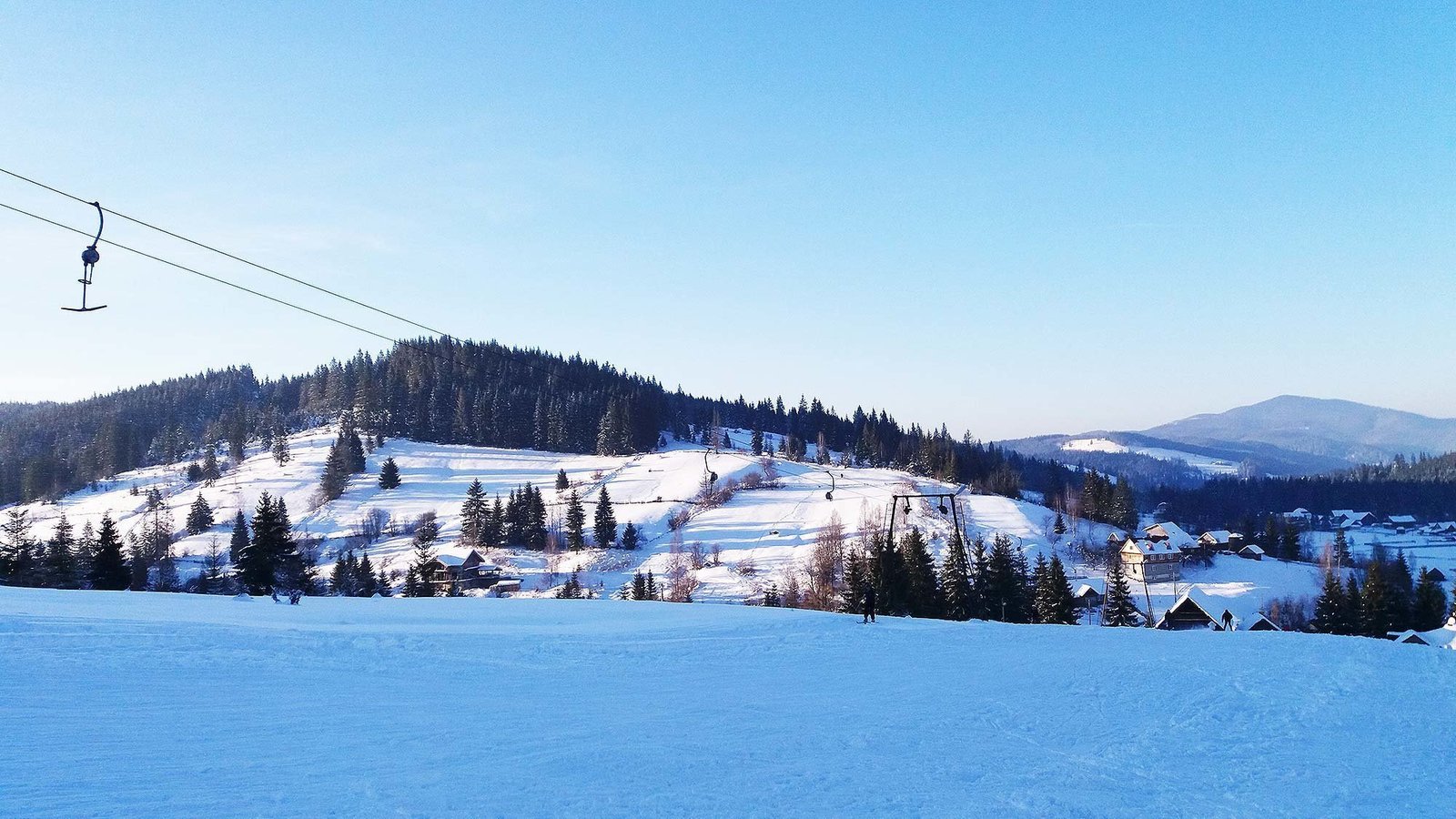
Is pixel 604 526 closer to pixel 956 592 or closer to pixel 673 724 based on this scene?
pixel 956 592

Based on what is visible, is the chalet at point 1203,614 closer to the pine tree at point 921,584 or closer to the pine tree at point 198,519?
the pine tree at point 921,584

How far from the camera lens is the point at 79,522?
334 feet

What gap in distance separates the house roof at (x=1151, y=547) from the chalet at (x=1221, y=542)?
10674mm

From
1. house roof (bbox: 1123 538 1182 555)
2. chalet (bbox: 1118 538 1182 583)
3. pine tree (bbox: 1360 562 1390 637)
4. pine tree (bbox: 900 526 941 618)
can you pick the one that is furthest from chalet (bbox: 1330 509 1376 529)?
pine tree (bbox: 900 526 941 618)

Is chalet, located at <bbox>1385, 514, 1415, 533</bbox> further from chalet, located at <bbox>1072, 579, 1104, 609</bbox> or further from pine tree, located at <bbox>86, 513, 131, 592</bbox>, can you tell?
pine tree, located at <bbox>86, 513, 131, 592</bbox>

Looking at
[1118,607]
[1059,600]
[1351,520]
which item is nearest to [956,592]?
[1059,600]

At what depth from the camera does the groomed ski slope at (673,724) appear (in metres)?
8.03

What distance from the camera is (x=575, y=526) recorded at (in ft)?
280

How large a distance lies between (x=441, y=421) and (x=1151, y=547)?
11625 cm

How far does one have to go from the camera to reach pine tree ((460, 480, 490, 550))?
86725 mm

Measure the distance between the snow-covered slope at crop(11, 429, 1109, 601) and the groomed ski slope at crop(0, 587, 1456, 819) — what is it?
1793 inches

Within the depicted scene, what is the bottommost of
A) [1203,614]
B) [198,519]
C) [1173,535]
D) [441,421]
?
[1203,614]

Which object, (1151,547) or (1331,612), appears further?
(1151,547)

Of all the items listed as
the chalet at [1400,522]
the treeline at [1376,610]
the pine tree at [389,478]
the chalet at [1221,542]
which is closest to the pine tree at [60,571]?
the treeline at [1376,610]
